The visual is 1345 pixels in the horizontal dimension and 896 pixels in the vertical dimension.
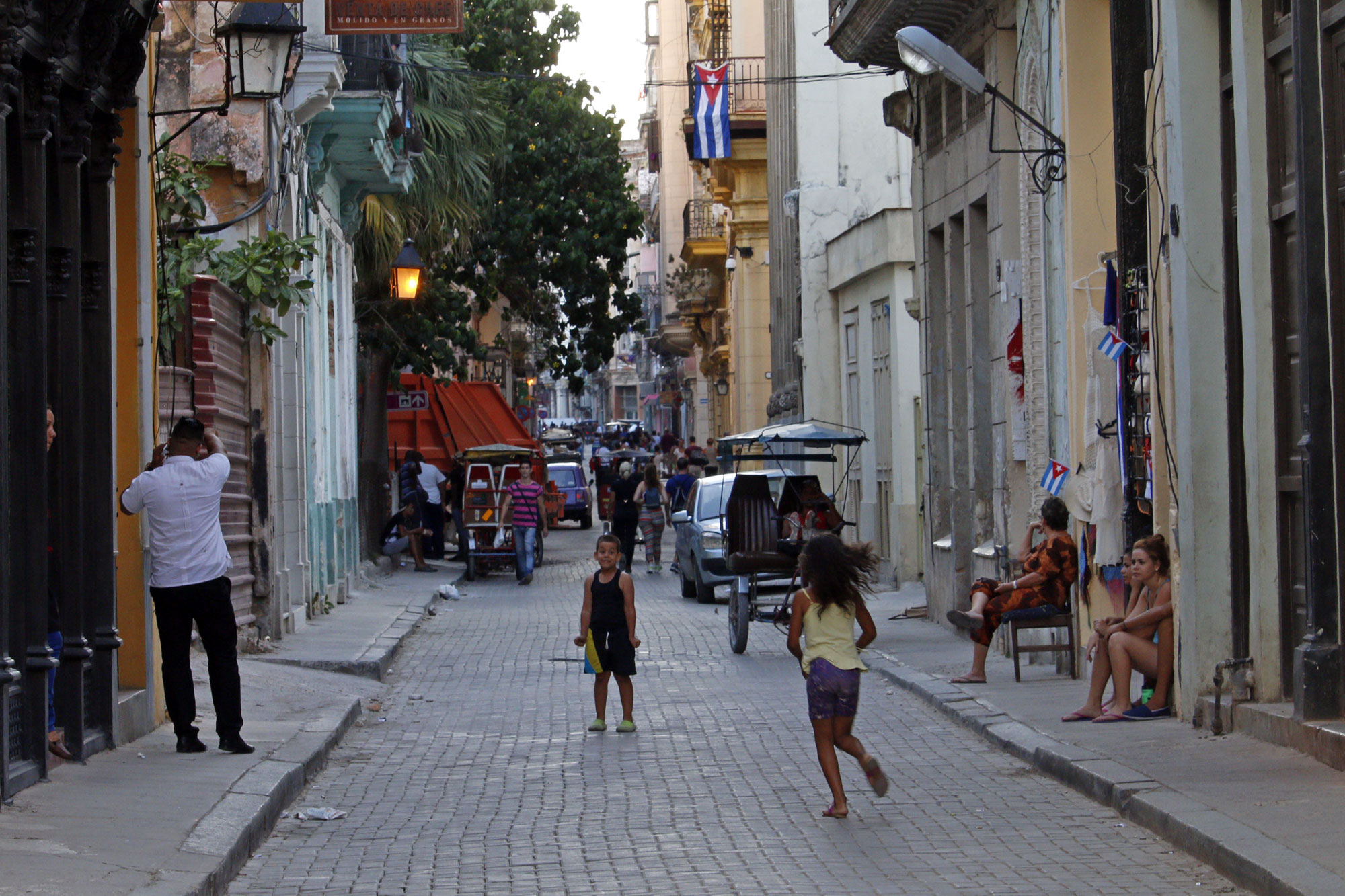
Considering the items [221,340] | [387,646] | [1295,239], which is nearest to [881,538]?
[387,646]

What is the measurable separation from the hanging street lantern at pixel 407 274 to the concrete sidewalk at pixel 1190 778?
1285 centimetres

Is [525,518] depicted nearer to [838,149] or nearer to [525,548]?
[525,548]

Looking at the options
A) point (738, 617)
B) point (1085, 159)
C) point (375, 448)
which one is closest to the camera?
point (1085, 159)

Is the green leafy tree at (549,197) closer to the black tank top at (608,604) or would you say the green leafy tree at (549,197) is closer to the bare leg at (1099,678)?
the black tank top at (608,604)

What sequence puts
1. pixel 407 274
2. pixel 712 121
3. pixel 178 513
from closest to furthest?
pixel 178 513
pixel 407 274
pixel 712 121

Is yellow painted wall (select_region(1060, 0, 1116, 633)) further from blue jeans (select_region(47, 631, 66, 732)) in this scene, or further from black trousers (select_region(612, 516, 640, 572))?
black trousers (select_region(612, 516, 640, 572))

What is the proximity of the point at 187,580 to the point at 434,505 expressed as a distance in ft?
67.5

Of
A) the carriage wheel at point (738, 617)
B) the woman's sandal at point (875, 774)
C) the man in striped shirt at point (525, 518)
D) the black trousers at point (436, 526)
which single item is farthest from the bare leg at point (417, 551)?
the woman's sandal at point (875, 774)

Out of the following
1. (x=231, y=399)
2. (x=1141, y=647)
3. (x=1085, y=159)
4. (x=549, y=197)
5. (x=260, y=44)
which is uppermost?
(x=549, y=197)

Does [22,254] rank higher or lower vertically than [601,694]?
higher

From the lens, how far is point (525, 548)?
86.4ft

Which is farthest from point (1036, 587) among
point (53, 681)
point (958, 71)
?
point (53, 681)

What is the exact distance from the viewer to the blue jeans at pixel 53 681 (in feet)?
29.2

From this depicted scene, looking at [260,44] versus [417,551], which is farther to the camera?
[417,551]
